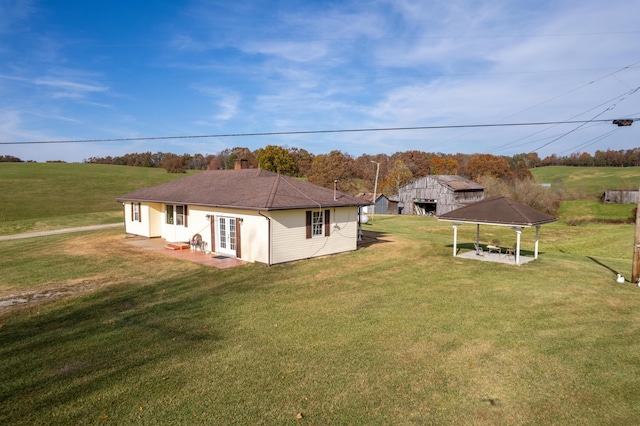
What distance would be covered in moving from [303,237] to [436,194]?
3599cm

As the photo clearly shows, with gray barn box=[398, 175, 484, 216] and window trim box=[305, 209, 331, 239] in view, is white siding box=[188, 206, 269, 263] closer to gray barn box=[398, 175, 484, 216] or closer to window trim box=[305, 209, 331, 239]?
window trim box=[305, 209, 331, 239]

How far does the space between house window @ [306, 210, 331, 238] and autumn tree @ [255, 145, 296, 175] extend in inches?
2173

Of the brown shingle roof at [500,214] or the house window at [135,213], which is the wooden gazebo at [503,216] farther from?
the house window at [135,213]

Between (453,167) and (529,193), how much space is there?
38026 millimetres

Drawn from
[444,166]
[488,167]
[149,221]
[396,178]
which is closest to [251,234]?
[149,221]

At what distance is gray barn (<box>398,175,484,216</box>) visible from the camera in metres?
47.5

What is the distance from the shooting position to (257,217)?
15453mm

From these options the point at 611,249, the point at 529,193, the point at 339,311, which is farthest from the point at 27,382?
the point at 529,193

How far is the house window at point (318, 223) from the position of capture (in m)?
16.8

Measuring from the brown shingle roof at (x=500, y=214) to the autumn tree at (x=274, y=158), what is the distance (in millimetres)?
57128

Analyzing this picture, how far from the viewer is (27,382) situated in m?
5.96

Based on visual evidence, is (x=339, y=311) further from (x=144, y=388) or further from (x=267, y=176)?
(x=267, y=176)

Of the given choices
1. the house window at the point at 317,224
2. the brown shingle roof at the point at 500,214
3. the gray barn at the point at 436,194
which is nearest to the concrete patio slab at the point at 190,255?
the house window at the point at 317,224

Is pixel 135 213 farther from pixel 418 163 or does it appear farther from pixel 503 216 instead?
pixel 418 163
